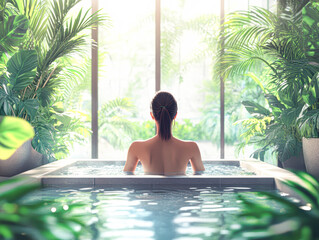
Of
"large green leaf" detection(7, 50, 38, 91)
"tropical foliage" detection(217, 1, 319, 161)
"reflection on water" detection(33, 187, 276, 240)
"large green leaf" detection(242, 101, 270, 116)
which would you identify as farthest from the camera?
"large green leaf" detection(242, 101, 270, 116)

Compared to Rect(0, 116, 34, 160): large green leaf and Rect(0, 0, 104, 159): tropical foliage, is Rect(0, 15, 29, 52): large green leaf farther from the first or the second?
Rect(0, 116, 34, 160): large green leaf

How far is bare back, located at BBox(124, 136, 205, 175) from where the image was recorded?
2.94 m

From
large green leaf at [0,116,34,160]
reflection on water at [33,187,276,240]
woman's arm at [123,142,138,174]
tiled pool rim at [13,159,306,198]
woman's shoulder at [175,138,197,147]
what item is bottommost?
reflection on water at [33,187,276,240]

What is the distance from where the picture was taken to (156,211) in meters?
2.16

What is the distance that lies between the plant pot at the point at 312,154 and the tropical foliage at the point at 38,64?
2976 millimetres

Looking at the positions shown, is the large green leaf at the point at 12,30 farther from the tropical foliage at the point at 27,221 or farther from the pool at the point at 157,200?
the tropical foliage at the point at 27,221

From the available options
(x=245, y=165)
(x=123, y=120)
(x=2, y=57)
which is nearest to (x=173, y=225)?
(x=245, y=165)

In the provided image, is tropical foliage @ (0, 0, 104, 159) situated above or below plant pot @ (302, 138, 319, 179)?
above

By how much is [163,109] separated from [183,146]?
1.25 feet

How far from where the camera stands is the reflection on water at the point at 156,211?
1758 millimetres

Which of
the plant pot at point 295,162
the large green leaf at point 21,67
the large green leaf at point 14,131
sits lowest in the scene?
the plant pot at point 295,162

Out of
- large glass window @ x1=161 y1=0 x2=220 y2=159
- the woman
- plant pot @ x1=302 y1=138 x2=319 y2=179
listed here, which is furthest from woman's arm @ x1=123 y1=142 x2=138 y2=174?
large glass window @ x1=161 y1=0 x2=220 y2=159

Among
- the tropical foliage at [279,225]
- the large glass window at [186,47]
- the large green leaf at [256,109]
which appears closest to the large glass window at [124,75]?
the large glass window at [186,47]

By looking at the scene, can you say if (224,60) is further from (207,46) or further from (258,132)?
(207,46)
